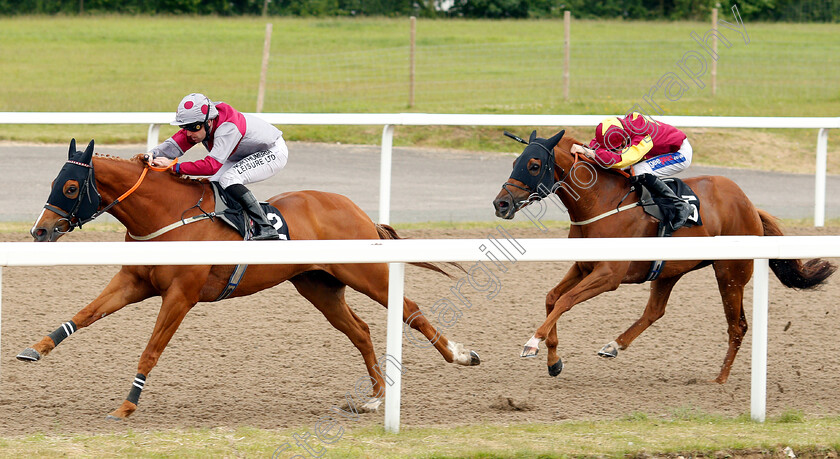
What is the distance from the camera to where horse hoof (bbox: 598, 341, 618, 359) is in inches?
248

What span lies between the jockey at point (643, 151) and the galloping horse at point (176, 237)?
1.35 metres

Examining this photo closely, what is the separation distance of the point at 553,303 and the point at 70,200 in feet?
9.29

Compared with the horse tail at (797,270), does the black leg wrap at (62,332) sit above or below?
below

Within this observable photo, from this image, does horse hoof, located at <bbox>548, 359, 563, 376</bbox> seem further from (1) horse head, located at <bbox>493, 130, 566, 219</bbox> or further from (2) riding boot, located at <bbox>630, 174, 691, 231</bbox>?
(2) riding boot, located at <bbox>630, 174, 691, 231</bbox>

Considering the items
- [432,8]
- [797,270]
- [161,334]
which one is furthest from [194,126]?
[432,8]

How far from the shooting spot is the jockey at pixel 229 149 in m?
5.55

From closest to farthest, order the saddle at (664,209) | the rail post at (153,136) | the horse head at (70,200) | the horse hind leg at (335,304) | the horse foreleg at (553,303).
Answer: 1. the horse head at (70,200)
2. the horse hind leg at (335,304)
3. the horse foreleg at (553,303)
4. the saddle at (664,209)
5. the rail post at (153,136)

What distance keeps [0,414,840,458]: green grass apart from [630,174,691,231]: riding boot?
1877mm

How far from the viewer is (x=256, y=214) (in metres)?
5.55

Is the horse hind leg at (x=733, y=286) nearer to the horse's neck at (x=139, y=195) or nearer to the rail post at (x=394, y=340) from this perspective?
the rail post at (x=394, y=340)

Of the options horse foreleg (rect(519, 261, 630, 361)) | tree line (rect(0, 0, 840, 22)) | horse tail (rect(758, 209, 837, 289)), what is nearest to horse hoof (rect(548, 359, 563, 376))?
horse foreleg (rect(519, 261, 630, 361))

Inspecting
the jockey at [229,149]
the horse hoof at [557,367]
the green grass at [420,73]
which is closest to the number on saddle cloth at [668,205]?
the horse hoof at [557,367]

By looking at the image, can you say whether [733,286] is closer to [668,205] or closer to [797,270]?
[797,270]

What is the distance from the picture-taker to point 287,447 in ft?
Answer: 13.3
